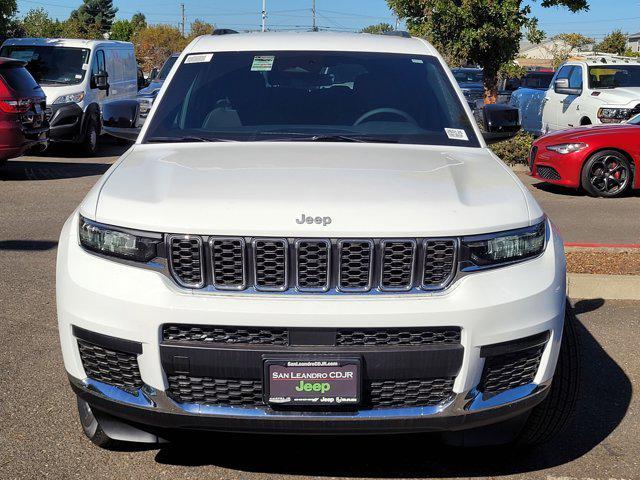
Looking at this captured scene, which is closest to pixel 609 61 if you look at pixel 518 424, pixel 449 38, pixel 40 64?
pixel 449 38

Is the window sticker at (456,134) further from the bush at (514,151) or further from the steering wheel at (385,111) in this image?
the bush at (514,151)

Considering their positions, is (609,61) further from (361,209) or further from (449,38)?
(361,209)

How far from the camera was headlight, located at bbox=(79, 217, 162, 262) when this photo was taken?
3.40 m

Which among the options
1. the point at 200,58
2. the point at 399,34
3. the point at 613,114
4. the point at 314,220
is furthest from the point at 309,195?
the point at 613,114

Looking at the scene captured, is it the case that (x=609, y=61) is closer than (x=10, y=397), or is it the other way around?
(x=10, y=397)

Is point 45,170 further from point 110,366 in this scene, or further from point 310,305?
point 310,305

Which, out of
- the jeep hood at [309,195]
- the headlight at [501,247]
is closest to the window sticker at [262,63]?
the jeep hood at [309,195]

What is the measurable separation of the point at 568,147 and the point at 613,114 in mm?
3817

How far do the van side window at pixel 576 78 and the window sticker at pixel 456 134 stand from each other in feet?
43.1

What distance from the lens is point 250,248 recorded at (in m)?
3.35

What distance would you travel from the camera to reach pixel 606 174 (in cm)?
1245

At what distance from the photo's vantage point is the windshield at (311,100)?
476 centimetres

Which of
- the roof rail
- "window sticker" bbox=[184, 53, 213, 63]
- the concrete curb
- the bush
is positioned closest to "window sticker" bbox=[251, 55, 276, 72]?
"window sticker" bbox=[184, 53, 213, 63]

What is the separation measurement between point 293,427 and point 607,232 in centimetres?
730
